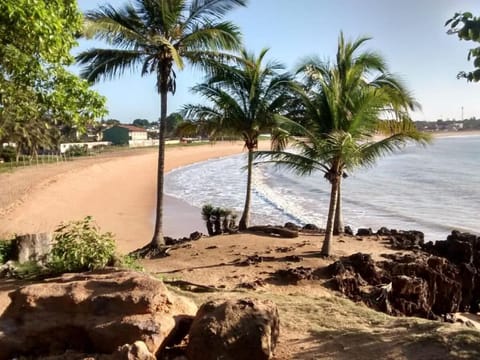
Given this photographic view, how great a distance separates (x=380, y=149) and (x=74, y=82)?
6.52 meters

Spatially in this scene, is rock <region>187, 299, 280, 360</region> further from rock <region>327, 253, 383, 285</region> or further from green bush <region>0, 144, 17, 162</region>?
green bush <region>0, 144, 17, 162</region>

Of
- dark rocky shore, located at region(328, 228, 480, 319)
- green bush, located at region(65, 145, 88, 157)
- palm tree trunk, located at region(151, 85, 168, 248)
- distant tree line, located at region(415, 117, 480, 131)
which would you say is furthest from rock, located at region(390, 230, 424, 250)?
distant tree line, located at region(415, 117, 480, 131)

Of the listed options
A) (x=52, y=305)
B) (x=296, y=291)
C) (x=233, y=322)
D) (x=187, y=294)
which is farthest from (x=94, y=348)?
(x=296, y=291)

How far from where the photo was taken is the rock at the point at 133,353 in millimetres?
4078

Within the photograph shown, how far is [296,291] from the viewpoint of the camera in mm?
9375

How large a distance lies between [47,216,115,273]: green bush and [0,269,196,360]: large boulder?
2746 millimetres

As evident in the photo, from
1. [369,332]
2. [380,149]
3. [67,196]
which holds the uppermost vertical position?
[380,149]

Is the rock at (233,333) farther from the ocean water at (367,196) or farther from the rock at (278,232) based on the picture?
the ocean water at (367,196)

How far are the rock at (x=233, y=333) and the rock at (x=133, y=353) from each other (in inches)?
18.3

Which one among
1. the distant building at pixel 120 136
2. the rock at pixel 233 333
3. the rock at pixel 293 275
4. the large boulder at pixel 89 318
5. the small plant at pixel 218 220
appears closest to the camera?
the rock at pixel 233 333

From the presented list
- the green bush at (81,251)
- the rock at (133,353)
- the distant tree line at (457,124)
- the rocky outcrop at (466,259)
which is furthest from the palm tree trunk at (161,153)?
the distant tree line at (457,124)

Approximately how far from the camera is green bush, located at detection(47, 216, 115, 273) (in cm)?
788

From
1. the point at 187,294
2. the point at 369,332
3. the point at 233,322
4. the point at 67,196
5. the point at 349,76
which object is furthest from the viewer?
the point at 67,196

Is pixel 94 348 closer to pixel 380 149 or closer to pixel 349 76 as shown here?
pixel 380 149
